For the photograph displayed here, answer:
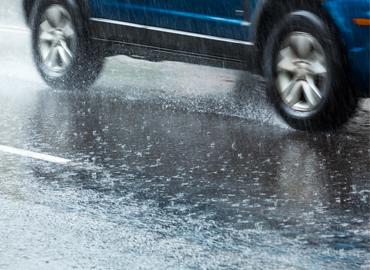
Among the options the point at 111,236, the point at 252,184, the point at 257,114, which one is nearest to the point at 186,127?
the point at 257,114

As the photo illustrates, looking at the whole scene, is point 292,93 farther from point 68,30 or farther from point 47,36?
point 47,36

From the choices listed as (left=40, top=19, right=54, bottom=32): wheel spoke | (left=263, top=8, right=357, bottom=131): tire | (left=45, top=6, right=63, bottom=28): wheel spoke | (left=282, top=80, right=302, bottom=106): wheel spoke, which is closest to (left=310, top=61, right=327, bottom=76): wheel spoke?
(left=263, top=8, right=357, bottom=131): tire

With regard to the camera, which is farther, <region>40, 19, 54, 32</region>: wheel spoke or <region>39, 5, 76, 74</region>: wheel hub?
<region>40, 19, 54, 32</region>: wheel spoke

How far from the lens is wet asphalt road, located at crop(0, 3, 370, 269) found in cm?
501

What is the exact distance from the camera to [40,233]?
17.4ft

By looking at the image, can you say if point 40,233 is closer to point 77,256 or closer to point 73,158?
point 77,256

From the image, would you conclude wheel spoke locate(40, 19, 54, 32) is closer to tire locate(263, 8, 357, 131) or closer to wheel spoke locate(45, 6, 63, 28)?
wheel spoke locate(45, 6, 63, 28)

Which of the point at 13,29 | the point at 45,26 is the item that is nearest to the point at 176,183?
the point at 45,26

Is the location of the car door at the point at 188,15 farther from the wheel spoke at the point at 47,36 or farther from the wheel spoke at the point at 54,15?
the wheel spoke at the point at 47,36

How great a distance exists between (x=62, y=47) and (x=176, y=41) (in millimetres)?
1393

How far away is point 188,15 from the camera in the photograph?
8328mm

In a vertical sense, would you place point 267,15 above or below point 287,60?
above

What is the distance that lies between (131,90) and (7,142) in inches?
90.6

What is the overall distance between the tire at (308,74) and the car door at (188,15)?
0.33 meters
